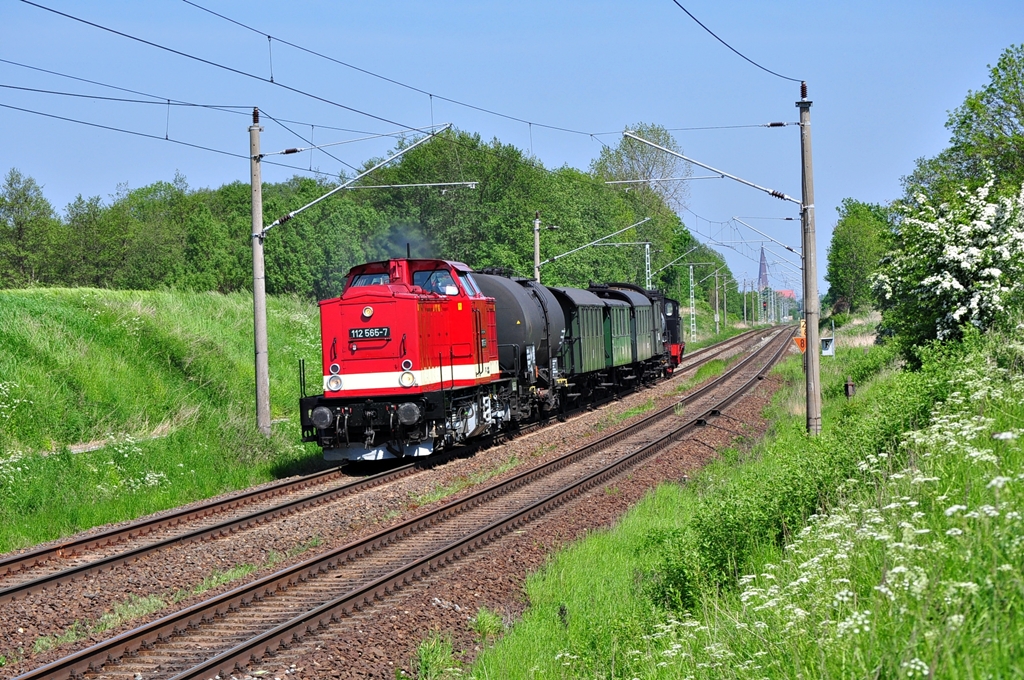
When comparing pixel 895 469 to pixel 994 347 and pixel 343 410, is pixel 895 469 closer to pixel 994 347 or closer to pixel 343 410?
pixel 994 347

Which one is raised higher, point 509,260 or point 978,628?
point 509,260

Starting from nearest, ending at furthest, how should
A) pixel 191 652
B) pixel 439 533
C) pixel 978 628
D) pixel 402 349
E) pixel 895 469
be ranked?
pixel 978 628, pixel 191 652, pixel 895 469, pixel 439 533, pixel 402 349

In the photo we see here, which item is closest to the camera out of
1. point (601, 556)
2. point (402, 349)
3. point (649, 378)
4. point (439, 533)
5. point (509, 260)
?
point (601, 556)

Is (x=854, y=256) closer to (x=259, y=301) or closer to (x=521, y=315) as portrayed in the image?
(x=521, y=315)

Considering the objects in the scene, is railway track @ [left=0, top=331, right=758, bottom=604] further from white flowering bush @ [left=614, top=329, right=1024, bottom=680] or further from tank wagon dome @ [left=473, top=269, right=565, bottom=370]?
white flowering bush @ [left=614, top=329, right=1024, bottom=680]

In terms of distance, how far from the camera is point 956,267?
18.6 metres

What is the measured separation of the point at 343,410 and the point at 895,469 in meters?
10.5

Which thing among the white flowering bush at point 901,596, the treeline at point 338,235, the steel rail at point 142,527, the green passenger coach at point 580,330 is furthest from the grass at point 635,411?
the white flowering bush at point 901,596

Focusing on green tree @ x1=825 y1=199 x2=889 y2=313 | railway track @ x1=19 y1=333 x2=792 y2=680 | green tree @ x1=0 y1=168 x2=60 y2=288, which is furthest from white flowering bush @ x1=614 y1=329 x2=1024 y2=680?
green tree @ x1=825 y1=199 x2=889 y2=313

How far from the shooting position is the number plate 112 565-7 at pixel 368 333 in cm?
1706

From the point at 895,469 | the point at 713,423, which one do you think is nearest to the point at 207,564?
the point at 895,469

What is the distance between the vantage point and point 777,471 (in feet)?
37.8

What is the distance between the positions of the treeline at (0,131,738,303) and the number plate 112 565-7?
24.3m

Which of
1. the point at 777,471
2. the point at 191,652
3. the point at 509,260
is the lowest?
the point at 191,652
